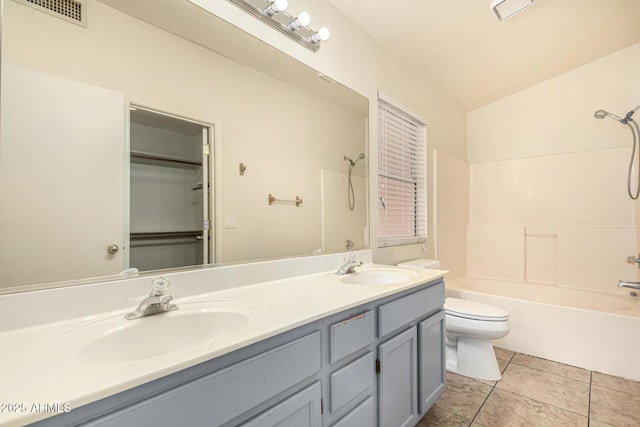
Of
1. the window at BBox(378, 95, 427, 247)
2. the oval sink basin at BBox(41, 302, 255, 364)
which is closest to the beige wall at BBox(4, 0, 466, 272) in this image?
the window at BBox(378, 95, 427, 247)

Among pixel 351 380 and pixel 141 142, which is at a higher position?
pixel 141 142

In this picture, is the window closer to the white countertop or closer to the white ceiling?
the white ceiling

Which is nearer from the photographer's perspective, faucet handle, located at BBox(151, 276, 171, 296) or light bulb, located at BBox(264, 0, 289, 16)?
faucet handle, located at BBox(151, 276, 171, 296)

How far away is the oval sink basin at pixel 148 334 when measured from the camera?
2.29 ft

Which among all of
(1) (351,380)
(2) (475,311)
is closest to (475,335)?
(2) (475,311)

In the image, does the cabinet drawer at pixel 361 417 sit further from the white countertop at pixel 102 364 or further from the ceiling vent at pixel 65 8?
the ceiling vent at pixel 65 8

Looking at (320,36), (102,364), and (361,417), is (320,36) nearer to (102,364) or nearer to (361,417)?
(102,364)

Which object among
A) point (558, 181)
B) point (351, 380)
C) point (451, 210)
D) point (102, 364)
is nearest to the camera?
point (102, 364)

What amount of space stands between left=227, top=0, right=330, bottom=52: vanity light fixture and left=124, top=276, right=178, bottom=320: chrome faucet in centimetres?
118

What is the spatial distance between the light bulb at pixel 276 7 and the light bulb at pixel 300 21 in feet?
0.35

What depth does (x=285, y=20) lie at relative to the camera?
1.45 m

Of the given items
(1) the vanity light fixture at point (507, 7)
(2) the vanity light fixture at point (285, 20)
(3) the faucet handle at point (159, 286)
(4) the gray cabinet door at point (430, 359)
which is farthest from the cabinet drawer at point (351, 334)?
(1) the vanity light fixture at point (507, 7)

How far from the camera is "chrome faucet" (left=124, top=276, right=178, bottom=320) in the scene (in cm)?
87

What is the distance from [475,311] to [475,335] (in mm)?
159
